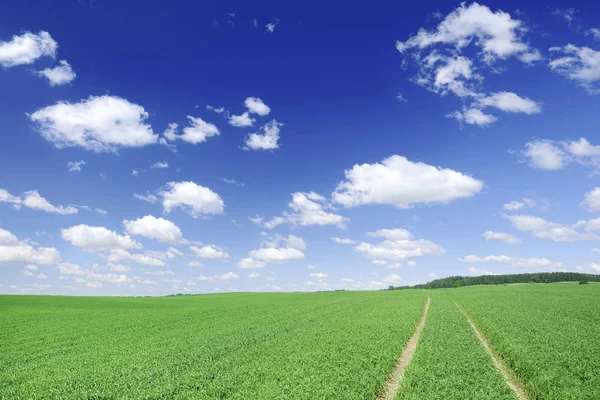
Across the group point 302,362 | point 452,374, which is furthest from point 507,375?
point 302,362

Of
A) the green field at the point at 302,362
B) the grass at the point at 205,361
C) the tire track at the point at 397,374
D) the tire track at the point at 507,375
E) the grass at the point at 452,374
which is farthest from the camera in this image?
Result: the tire track at the point at 507,375

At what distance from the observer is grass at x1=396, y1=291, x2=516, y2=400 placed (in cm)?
1405

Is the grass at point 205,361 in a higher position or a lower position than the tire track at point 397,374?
Result: higher

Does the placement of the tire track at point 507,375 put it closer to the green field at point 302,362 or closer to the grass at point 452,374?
the green field at point 302,362

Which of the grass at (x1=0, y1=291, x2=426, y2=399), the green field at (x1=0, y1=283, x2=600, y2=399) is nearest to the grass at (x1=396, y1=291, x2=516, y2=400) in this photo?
the green field at (x1=0, y1=283, x2=600, y2=399)

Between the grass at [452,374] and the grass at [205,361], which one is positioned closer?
the grass at [452,374]

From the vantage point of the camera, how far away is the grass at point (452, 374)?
A: 1405 centimetres

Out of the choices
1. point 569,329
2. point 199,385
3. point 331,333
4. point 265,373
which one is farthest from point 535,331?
point 199,385

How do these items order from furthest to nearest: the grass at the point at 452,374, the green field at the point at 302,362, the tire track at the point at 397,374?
the tire track at the point at 397,374 < the green field at the point at 302,362 < the grass at the point at 452,374

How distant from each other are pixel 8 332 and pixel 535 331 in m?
45.7

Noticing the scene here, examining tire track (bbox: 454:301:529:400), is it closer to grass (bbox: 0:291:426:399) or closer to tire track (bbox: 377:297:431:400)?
tire track (bbox: 377:297:431:400)

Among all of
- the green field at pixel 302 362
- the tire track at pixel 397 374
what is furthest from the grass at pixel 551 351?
the tire track at pixel 397 374

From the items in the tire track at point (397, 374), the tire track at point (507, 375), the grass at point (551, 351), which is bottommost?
the tire track at point (507, 375)

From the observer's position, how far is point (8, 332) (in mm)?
34125
